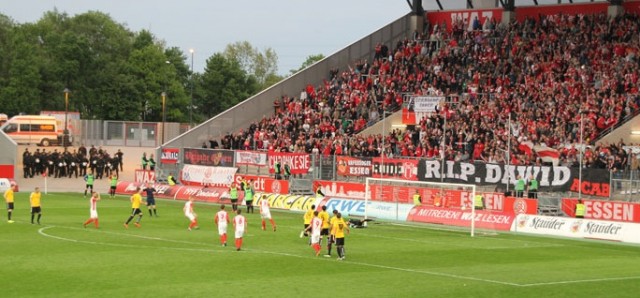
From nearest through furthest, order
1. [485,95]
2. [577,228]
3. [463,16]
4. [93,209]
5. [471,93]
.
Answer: [93,209]
[577,228]
[485,95]
[471,93]
[463,16]

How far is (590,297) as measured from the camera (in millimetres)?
27578

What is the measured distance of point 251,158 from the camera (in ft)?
215

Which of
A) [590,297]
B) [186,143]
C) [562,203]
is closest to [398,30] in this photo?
[186,143]

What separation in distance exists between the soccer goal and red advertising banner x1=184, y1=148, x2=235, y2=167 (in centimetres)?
1403

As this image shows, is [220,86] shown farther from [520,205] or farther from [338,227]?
[338,227]

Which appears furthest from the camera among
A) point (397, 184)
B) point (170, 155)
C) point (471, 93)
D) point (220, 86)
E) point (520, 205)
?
point (220, 86)

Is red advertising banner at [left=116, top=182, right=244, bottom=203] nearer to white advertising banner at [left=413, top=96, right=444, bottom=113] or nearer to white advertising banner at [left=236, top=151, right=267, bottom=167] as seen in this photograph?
white advertising banner at [left=236, top=151, right=267, bottom=167]

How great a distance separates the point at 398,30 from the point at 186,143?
19.0 m

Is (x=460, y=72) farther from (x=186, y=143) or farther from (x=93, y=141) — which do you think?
(x=93, y=141)

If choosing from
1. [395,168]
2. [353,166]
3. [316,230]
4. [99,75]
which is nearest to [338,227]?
[316,230]

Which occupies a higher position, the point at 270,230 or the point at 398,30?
the point at 398,30

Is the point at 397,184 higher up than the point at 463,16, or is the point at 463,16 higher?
the point at 463,16

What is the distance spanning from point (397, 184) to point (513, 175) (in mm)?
→ 6296

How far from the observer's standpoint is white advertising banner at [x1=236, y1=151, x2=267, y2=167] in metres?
65.0
